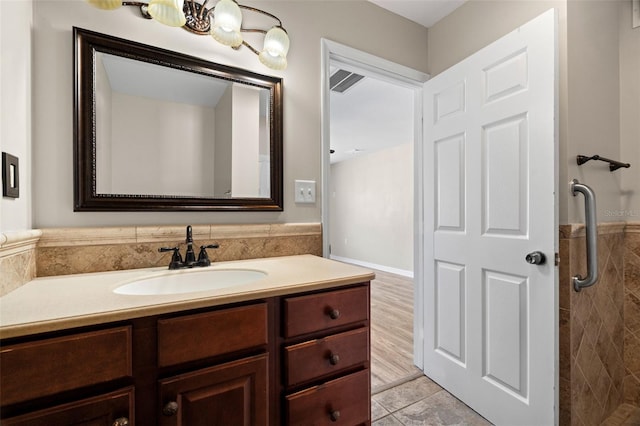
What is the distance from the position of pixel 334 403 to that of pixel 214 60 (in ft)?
4.95

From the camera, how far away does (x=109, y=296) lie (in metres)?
0.79

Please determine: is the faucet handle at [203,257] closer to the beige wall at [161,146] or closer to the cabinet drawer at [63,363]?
the beige wall at [161,146]

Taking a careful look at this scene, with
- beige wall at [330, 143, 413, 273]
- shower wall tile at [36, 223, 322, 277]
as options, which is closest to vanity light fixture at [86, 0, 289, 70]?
shower wall tile at [36, 223, 322, 277]

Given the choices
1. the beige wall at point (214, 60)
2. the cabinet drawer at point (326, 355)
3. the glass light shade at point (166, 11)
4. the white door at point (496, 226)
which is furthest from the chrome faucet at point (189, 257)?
the white door at point (496, 226)

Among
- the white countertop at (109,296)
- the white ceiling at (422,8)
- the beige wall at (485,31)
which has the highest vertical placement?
the white ceiling at (422,8)

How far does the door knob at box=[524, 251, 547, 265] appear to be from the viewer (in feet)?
4.21

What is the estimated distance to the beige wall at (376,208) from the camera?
521 cm

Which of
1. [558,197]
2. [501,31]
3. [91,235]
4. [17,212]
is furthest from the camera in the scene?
[501,31]

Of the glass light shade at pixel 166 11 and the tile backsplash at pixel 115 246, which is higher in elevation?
the glass light shade at pixel 166 11

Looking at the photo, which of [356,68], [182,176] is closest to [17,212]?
[182,176]

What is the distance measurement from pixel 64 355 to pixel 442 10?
240cm

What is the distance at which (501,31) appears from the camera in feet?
5.18

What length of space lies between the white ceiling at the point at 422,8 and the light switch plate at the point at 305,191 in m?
1.22

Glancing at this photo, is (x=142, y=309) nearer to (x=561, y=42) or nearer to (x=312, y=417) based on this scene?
(x=312, y=417)
